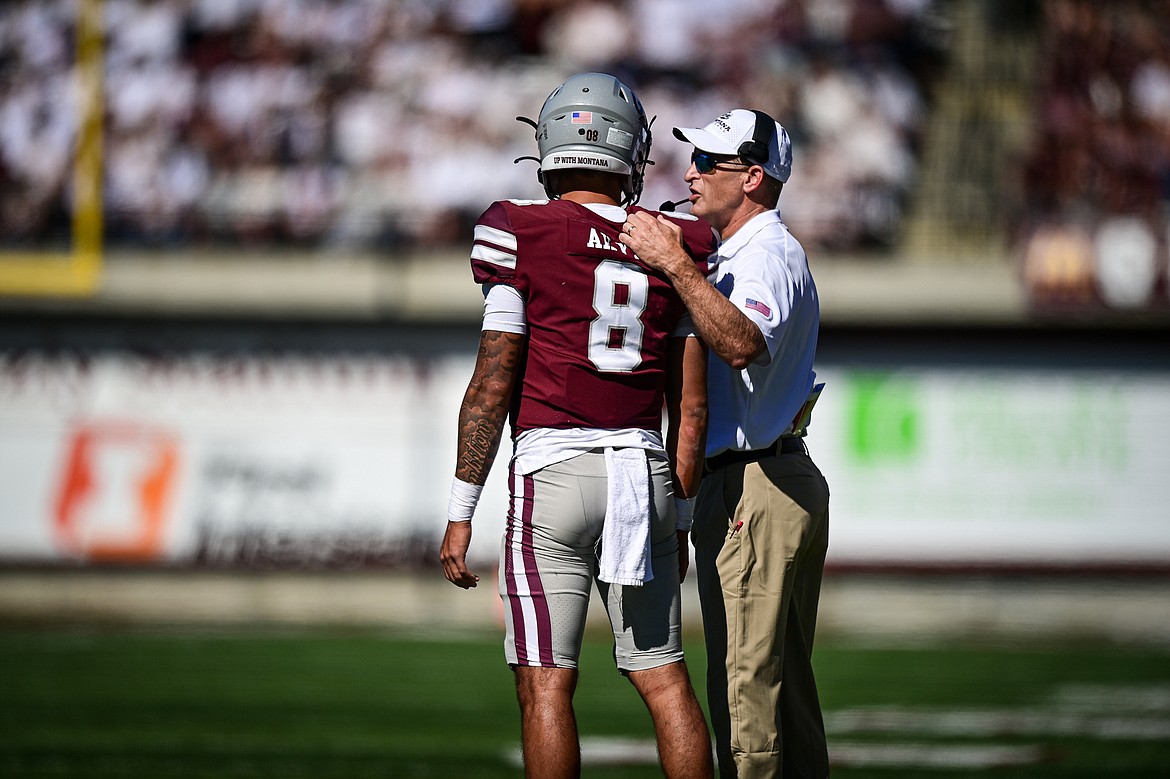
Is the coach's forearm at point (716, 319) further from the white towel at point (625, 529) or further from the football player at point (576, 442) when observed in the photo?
the white towel at point (625, 529)

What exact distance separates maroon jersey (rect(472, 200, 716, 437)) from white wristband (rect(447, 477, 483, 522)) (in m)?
0.22

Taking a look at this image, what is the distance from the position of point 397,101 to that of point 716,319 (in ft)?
43.5

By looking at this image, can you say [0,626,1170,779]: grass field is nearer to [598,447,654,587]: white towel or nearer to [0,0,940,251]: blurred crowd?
[598,447,654,587]: white towel

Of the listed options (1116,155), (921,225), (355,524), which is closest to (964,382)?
(921,225)

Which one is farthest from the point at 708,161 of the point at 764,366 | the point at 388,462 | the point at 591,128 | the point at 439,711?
the point at 388,462

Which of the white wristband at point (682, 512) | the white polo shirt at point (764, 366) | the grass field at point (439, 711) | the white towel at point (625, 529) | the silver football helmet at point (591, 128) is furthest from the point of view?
the grass field at point (439, 711)

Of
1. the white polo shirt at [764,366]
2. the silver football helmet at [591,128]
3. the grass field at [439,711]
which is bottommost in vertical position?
the grass field at [439,711]

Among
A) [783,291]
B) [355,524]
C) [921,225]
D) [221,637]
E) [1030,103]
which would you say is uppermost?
[1030,103]

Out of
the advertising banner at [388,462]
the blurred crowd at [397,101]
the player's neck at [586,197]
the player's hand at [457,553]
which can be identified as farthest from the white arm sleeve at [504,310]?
the blurred crowd at [397,101]

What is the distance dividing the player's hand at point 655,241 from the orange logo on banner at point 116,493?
11.9 metres

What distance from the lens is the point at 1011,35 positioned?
53.4ft

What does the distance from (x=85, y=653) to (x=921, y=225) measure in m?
9.04

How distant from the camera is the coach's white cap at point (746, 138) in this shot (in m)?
4.16

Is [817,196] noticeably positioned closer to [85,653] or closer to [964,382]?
[964,382]
